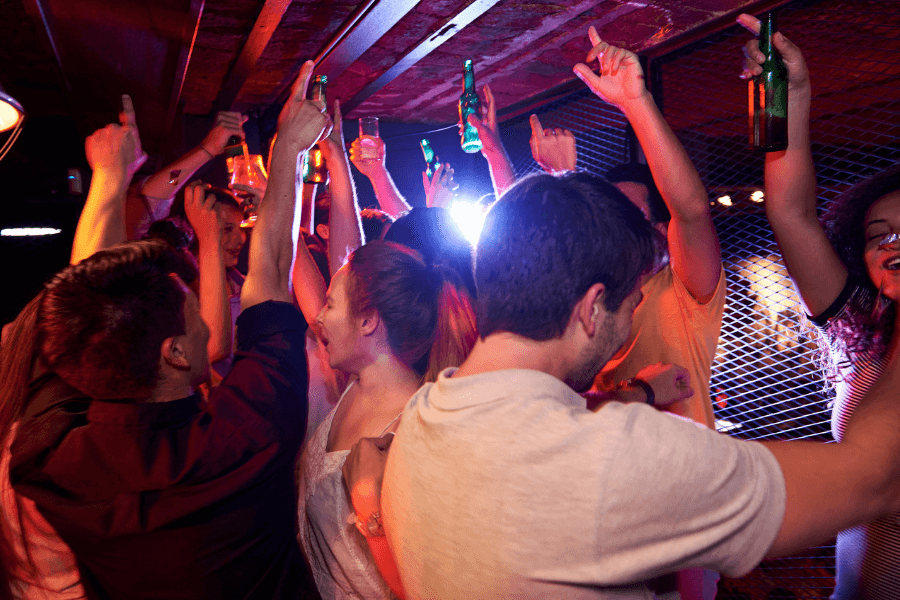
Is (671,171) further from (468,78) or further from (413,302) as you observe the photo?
(468,78)

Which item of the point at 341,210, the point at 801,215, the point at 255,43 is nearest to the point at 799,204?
the point at 801,215

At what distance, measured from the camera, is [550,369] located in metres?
0.86

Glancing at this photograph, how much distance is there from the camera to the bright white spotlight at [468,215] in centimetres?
254

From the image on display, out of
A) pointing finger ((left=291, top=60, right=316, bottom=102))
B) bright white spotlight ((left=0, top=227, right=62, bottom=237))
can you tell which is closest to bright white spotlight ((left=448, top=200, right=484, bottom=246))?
pointing finger ((left=291, top=60, right=316, bottom=102))

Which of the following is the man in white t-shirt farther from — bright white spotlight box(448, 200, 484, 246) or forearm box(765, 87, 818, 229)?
Answer: bright white spotlight box(448, 200, 484, 246)

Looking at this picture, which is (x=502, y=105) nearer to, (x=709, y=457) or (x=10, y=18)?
(x=10, y=18)

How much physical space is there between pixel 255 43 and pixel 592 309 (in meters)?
2.85

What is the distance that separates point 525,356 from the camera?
33.8 inches

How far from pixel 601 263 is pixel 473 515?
40cm

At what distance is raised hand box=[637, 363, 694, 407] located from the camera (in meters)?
1.34

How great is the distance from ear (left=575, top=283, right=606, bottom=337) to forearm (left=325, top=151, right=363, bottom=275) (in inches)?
55.7

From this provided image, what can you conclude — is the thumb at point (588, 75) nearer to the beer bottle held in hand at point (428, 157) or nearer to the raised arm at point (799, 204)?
the raised arm at point (799, 204)

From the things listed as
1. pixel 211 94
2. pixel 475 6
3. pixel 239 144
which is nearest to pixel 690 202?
pixel 475 6

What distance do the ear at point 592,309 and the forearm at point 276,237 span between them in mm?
801
